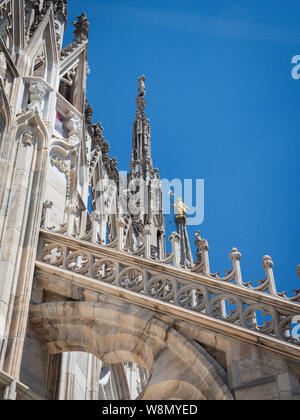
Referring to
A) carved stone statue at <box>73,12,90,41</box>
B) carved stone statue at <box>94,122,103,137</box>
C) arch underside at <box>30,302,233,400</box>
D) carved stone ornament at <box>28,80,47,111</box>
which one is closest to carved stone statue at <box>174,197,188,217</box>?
carved stone statue at <box>94,122,103,137</box>

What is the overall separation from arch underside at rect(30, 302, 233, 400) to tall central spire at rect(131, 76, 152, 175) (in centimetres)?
1322

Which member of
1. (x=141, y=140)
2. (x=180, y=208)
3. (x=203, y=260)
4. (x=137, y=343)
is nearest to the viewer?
(x=137, y=343)

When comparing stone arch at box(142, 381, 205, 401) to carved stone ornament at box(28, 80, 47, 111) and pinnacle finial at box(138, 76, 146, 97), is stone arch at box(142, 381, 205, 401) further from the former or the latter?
pinnacle finial at box(138, 76, 146, 97)

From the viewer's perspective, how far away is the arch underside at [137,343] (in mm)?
9148

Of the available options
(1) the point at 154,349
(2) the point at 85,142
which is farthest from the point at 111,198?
(1) the point at 154,349

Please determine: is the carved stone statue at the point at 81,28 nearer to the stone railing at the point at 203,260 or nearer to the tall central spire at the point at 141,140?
the stone railing at the point at 203,260

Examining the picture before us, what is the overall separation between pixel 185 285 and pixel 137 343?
3.48 feet

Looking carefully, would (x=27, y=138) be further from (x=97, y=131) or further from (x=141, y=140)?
(x=141, y=140)

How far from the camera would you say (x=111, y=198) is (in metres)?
19.4

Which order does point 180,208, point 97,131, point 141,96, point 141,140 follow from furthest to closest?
point 180,208 → point 141,96 → point 141,140 → point 97,131

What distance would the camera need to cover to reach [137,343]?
9891 mm

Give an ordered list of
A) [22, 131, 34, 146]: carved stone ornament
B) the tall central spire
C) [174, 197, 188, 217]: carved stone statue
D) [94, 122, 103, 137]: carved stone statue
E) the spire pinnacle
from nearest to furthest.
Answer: [22, 131, 34, 146]: carved stone ornament < [94, 122, 103, 137]: carved stone statue < the tall central spire < the spire pinnacle < [174, 197, 188, 217]: carved stone statue

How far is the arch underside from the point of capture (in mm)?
9148

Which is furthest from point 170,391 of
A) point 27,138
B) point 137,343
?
point 27,138
